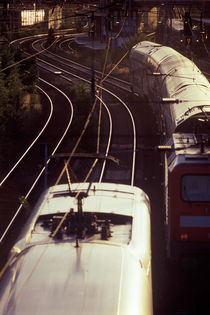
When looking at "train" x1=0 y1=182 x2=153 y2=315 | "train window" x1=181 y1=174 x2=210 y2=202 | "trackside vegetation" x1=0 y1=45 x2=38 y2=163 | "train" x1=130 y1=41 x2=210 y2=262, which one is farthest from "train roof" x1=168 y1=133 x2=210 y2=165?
"trackside vegetation" x1=0 y1=45 x2=38 y2=163

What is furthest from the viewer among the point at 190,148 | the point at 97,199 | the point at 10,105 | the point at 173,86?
the point at 10,105

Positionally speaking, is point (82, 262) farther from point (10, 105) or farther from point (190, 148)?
point (10, 105)

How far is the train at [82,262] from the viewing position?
5.07m

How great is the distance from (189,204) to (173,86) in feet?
25.6

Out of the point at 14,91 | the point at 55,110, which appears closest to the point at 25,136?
the point at 14,91

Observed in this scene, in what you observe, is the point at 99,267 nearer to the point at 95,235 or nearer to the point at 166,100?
the point at 95,235

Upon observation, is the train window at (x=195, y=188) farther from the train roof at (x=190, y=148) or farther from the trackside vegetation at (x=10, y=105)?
the trackside vegetation at (x=10, y=105)

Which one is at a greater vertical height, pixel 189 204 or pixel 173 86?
pixel 173 86

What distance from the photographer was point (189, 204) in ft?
32.9

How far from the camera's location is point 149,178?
18.2 metres

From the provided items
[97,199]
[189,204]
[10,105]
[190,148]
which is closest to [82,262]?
[97,199]

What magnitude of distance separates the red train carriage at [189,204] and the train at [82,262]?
2061 mm

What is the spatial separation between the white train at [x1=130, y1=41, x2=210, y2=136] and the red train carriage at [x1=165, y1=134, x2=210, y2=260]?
70.5 inches

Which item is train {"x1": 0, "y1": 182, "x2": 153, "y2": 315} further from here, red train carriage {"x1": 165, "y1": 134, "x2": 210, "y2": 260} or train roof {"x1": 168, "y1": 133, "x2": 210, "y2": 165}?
train roof {"x1": 168, "y1": 133, "x2": 210, "y2": 165}
